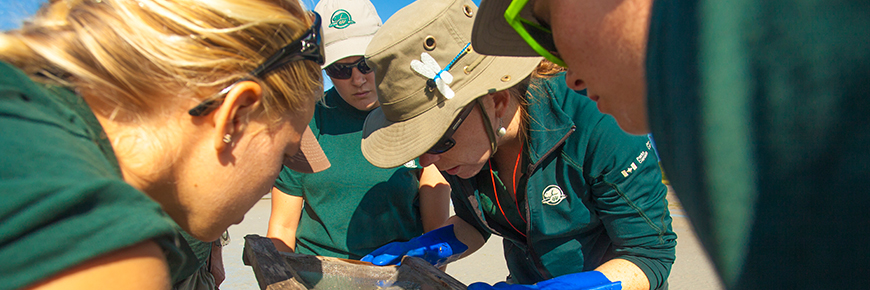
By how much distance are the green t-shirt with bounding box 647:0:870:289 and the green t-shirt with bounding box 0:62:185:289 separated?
0.70m

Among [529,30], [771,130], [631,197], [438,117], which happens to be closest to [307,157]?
[438,117]

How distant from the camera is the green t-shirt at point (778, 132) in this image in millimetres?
405

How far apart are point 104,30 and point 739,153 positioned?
38.6 inches

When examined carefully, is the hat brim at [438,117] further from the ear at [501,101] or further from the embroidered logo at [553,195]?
the embroidered logo at [553,195]

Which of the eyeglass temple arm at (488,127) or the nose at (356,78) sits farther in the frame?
the nose at (356,78)

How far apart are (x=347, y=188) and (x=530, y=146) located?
42.8 inches

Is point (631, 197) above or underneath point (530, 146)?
underneath

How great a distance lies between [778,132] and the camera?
43 cm

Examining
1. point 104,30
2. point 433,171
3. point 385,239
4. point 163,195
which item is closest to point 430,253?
point 385,239

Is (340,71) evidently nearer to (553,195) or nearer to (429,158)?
(429,158)

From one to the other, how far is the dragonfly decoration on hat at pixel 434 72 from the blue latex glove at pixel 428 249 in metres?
0.99

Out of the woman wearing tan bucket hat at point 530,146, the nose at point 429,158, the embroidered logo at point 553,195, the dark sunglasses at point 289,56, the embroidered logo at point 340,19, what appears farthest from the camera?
the embroidered logo at point 340,19

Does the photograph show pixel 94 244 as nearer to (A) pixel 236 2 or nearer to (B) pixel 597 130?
(A) pixel 236 2

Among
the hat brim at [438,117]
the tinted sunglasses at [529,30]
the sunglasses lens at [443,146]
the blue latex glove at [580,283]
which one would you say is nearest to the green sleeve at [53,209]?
the tinted sunglasses at [529,30]
